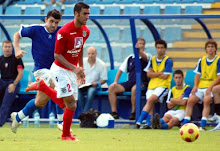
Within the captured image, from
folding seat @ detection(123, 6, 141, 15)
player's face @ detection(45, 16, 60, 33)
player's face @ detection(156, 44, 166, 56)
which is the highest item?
folding seat @ detection(123, 6, 141, 15)

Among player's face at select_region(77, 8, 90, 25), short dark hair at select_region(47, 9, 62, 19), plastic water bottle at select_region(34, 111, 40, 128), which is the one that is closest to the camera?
player's face at select_region(77, 8, 90, 25)

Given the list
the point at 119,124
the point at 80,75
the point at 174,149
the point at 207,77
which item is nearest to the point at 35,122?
the point at 119,124

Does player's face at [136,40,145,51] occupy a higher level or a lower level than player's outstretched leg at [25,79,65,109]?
higher

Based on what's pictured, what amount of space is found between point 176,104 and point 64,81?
180 inches

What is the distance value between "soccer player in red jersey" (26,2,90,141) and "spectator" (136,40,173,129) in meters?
4.01

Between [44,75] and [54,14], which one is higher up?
→ [54,14]

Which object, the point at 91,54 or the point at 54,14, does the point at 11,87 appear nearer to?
the point at 91,54

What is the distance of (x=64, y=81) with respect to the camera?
787cm

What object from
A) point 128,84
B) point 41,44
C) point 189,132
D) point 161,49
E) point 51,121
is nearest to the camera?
point 189,132

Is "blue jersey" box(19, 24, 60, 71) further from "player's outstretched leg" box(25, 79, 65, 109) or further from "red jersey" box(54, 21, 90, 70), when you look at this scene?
"red jersey" box(54, 21, 90, 70)

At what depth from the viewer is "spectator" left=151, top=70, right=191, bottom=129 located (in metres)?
11.7

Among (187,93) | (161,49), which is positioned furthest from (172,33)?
(187,93)

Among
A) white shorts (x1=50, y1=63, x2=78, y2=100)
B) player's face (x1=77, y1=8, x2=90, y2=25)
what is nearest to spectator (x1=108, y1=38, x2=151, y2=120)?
white shorts (x1=50, y1=63, x2=78, y2=100)

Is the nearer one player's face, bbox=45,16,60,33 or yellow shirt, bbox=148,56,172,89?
player's face, bbox=45,16,60,33
